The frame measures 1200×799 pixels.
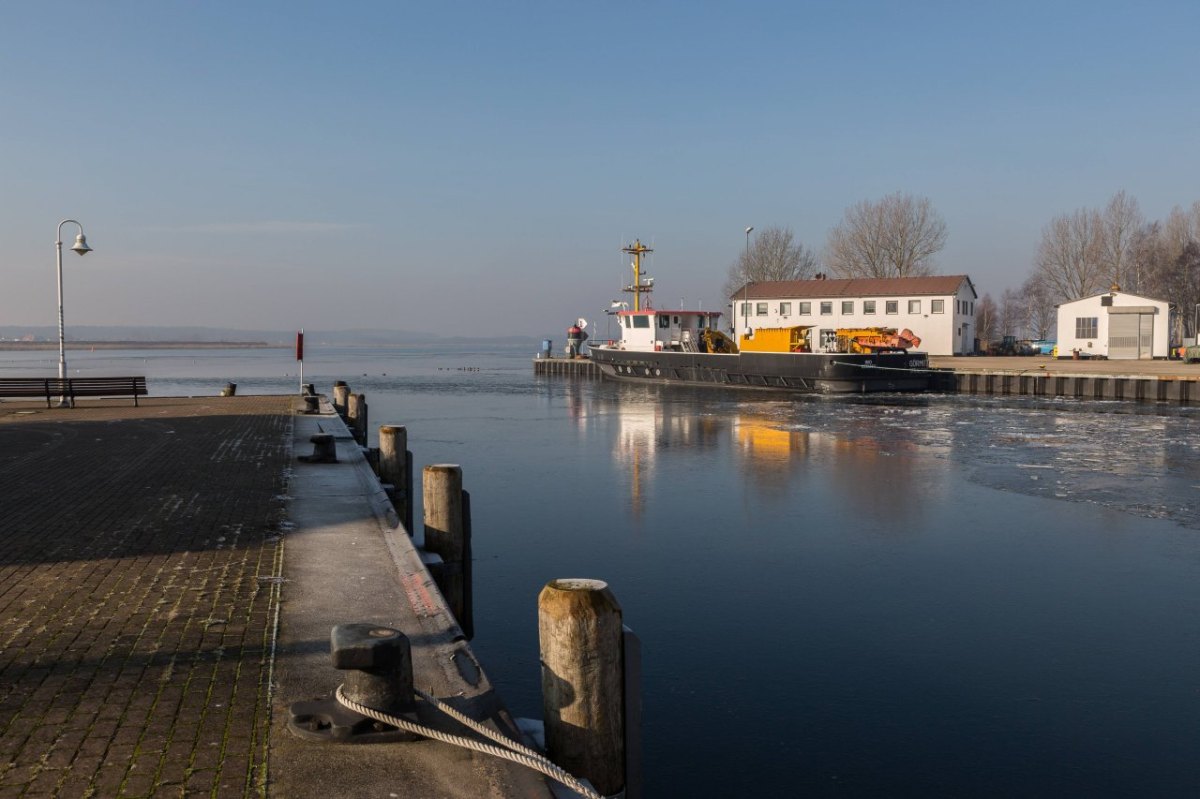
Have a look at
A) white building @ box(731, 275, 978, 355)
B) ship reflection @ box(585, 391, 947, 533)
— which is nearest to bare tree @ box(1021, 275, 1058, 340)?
white building @ box(731, 275, 978, 355)

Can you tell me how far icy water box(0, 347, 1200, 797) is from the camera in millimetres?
6184

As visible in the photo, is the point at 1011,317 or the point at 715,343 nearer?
the point at 715,343

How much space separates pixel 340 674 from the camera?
16.5 feet

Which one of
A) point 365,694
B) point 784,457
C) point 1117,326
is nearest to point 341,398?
point 784,457

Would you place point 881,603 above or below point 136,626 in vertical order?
below

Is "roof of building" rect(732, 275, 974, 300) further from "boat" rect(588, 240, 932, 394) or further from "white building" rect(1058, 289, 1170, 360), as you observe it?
"white building" rect(1058, 289, 1170, 360)

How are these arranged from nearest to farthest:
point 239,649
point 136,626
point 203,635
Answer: point 239,649 < point 203,635 < point 136,626

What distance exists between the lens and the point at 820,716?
673 cm

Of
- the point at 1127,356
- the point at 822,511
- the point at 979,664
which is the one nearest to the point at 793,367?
the point at 1127,356

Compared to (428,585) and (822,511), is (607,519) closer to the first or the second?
(822,511)

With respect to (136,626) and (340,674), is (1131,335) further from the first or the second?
(136,626)

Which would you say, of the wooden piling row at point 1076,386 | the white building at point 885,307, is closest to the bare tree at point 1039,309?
the white building at point 885,307

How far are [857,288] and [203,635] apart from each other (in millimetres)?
59619

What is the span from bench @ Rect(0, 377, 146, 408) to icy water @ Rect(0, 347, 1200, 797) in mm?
9360
